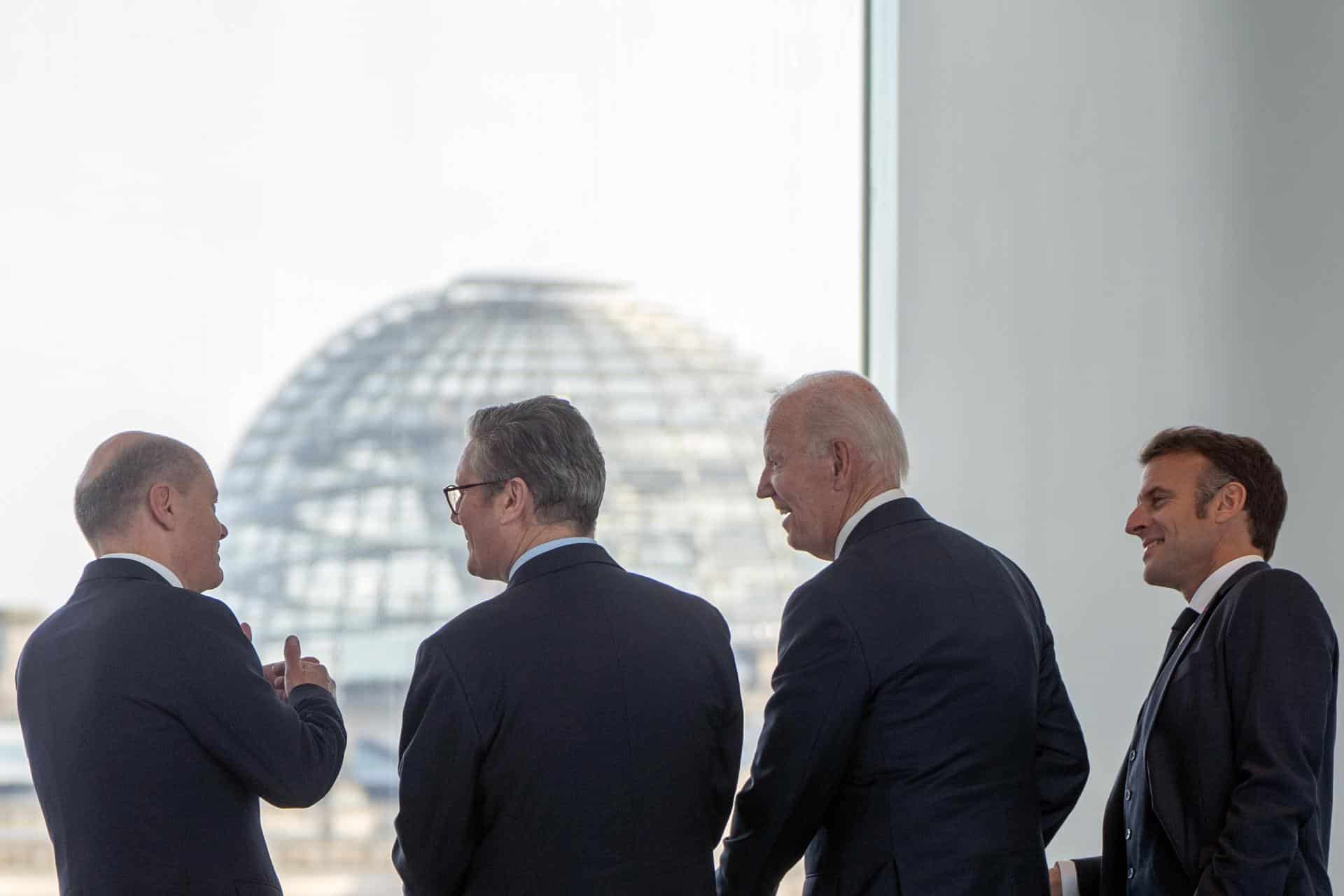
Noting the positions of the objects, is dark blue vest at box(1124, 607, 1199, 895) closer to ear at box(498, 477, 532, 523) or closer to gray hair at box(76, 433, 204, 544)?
ear at box(498, 477, 532, 523)

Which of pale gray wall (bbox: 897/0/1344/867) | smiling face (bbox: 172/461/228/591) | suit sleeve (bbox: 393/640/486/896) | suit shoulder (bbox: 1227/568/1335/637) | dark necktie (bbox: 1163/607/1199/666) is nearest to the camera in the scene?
suit sleeve (bbox: 393/640/486/896)

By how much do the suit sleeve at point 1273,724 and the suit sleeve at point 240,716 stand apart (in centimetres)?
131

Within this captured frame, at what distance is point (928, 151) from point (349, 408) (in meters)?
1.62

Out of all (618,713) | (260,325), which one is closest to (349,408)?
(260,325)

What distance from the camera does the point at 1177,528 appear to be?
6.82 feet

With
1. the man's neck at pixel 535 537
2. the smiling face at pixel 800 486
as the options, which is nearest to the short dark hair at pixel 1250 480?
the smiling face at pixel 800 486

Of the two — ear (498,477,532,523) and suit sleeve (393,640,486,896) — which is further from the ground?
ear (498,477,532,523)

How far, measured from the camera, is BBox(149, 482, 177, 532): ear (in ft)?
A: 6.38

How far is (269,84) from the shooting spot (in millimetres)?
3162

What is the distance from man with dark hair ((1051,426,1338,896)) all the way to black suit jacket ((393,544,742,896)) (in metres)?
0.73

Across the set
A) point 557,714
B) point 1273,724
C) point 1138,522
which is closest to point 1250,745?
point 1273,724

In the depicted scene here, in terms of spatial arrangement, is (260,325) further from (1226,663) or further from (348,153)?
(1226,663)

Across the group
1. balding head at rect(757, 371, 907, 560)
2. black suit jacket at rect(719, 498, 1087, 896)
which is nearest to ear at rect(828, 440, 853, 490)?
balding head at rect(757, 371, 907, 560)

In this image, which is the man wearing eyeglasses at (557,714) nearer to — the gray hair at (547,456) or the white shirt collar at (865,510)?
the gray hair at (547,456)
